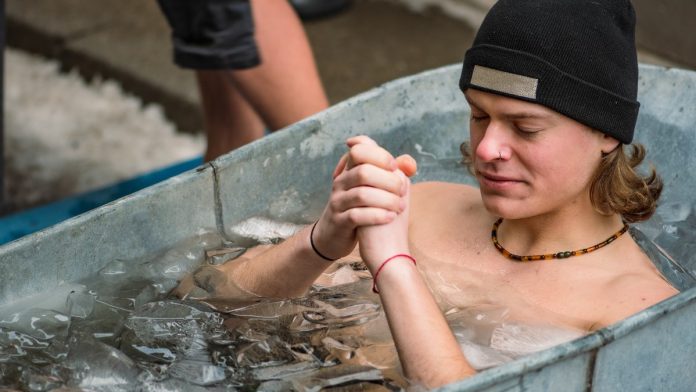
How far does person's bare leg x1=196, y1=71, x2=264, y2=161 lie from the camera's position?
323cm

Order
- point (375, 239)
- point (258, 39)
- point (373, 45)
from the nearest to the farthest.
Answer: point (375, 239), point (258, 39), point (373, 45)

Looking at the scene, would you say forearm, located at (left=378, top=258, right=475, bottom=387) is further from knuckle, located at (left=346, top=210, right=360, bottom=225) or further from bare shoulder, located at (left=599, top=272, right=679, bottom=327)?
bare shoulder, located at (left=599, top=272, right=679, bottom=327)

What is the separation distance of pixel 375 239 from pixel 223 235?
0.56 metres

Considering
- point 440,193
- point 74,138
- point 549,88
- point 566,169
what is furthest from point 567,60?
point 74,138

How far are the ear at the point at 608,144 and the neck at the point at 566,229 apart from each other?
0.14m

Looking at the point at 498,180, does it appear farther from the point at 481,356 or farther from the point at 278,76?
the point at 278,76

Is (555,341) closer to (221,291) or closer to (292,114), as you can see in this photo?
(221,291)

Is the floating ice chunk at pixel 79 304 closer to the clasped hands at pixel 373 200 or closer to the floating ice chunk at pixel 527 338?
the clasped hands at pixel 373 200

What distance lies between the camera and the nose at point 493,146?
198 centimetres

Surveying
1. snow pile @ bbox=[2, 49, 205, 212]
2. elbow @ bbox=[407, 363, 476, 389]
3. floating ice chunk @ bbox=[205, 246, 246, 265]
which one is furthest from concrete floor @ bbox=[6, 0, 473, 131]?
elbow @ bbox=[407, 363, 476, 389]

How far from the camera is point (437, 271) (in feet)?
7.47

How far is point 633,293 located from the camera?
202 centimetres

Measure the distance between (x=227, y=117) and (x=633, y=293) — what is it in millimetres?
1547

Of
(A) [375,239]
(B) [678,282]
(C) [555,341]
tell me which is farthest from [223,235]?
(B) [678,282]
